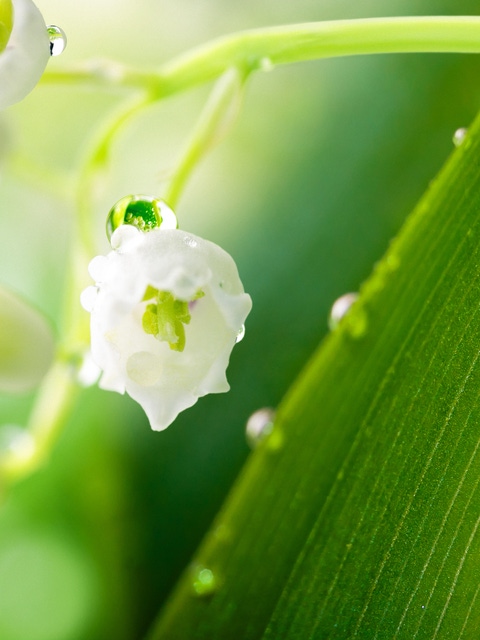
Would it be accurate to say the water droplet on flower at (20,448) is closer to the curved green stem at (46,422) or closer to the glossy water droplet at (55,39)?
the curved green stem at (46,422)

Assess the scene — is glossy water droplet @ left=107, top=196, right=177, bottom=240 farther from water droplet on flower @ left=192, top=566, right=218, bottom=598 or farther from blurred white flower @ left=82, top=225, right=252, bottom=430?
water droplet on flower @ left=192, top=566, right=218, bottom=598

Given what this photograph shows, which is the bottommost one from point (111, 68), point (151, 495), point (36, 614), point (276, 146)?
point (36, 614)

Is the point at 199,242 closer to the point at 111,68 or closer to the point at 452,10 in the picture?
the point at 111,68

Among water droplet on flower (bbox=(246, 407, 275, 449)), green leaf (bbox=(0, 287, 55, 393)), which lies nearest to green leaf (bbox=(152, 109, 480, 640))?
water droplet on flower (bbox=(246, 407, 275, 449))

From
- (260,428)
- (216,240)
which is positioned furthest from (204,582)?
(216,240)

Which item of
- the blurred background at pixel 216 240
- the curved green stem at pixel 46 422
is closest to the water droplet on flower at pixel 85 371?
the curved green stem at pixel 46 422

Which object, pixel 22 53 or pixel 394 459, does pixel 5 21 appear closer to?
pixel 22 53

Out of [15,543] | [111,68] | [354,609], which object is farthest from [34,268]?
[354,609]

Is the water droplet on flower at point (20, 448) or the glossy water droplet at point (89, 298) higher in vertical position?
the glossy water droplet at point (89, 298)
